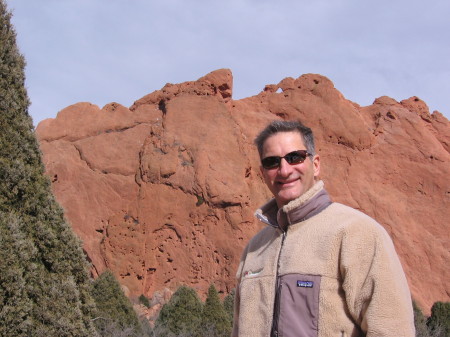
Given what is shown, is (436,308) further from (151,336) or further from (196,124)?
(196,124)

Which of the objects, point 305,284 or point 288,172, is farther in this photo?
point 288,172

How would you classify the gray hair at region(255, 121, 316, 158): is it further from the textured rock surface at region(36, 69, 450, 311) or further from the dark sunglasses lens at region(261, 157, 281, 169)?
the textured rock surface at region(36, 69, 450, 311)

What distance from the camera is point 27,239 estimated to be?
5.56 metres

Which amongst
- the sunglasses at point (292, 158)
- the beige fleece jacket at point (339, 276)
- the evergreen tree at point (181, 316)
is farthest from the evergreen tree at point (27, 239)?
the evergreen tree at point (181, 316)

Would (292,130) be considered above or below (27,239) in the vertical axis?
above

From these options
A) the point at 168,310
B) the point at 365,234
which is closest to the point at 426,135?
the point at 168,310

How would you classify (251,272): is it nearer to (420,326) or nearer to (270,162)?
(270,162)

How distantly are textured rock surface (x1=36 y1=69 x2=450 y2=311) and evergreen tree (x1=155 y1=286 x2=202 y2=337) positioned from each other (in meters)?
7.93

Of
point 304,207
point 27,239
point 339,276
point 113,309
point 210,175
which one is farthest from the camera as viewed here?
point 210,175

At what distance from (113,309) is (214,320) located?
2389mm

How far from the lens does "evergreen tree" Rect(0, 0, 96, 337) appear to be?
5324mm

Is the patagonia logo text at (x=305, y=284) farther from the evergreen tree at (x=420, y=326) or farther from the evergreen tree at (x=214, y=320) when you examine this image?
the evergreen tree at (x=420, y=326)

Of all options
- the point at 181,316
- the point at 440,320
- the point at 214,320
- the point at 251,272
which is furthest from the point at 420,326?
the point at 251,272

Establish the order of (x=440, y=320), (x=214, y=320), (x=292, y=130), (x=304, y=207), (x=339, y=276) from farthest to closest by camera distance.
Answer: (x=440, y=320) → (x=214, y=320) → (x=292, y=130) → (x=304, y=207) → (x=339, y=276)
